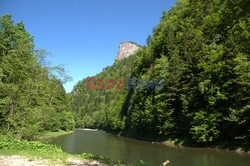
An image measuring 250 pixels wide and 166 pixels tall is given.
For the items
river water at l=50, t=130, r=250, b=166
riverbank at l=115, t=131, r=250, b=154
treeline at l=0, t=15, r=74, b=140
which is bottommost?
river water at l=50, t=130, r=250, b=166

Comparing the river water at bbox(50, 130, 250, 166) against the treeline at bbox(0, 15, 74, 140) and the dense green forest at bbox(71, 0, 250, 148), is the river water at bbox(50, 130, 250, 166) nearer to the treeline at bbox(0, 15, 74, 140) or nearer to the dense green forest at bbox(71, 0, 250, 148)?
the dense green forest at bbox(71, 0, 250, 148)

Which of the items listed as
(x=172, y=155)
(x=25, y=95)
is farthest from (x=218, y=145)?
(x=25, y=95)

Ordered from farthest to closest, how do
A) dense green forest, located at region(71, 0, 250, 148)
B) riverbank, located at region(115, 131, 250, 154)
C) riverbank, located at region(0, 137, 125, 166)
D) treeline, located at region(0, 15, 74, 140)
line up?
dense green forest, located at region(71, 0, 250, 148) → riverbank, located at region(115, 131, 250, 154) → treeline, located at region(0, 15, 74, 140) → riverbank, located at region(0, 137, 125, 166)

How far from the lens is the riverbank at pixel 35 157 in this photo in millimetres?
13369

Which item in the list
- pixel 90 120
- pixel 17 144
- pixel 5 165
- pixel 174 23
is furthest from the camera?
pixel 90 120

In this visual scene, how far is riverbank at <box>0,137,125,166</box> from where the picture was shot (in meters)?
13.4

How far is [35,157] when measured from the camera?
14.8m

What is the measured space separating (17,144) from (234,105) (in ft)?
86.2

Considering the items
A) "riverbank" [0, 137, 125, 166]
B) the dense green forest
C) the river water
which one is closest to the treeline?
"riverbank" [0, 137, 125, 166]

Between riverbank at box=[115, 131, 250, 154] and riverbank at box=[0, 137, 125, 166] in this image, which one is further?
riverbank at box=[115, 131, 250, 154]

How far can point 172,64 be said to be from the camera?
45875 mm

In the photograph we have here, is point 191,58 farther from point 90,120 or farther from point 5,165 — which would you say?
point 90,120

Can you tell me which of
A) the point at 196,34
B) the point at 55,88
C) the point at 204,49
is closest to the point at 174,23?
the point at 196,34

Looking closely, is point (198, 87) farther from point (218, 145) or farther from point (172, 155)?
point (172, 155)
